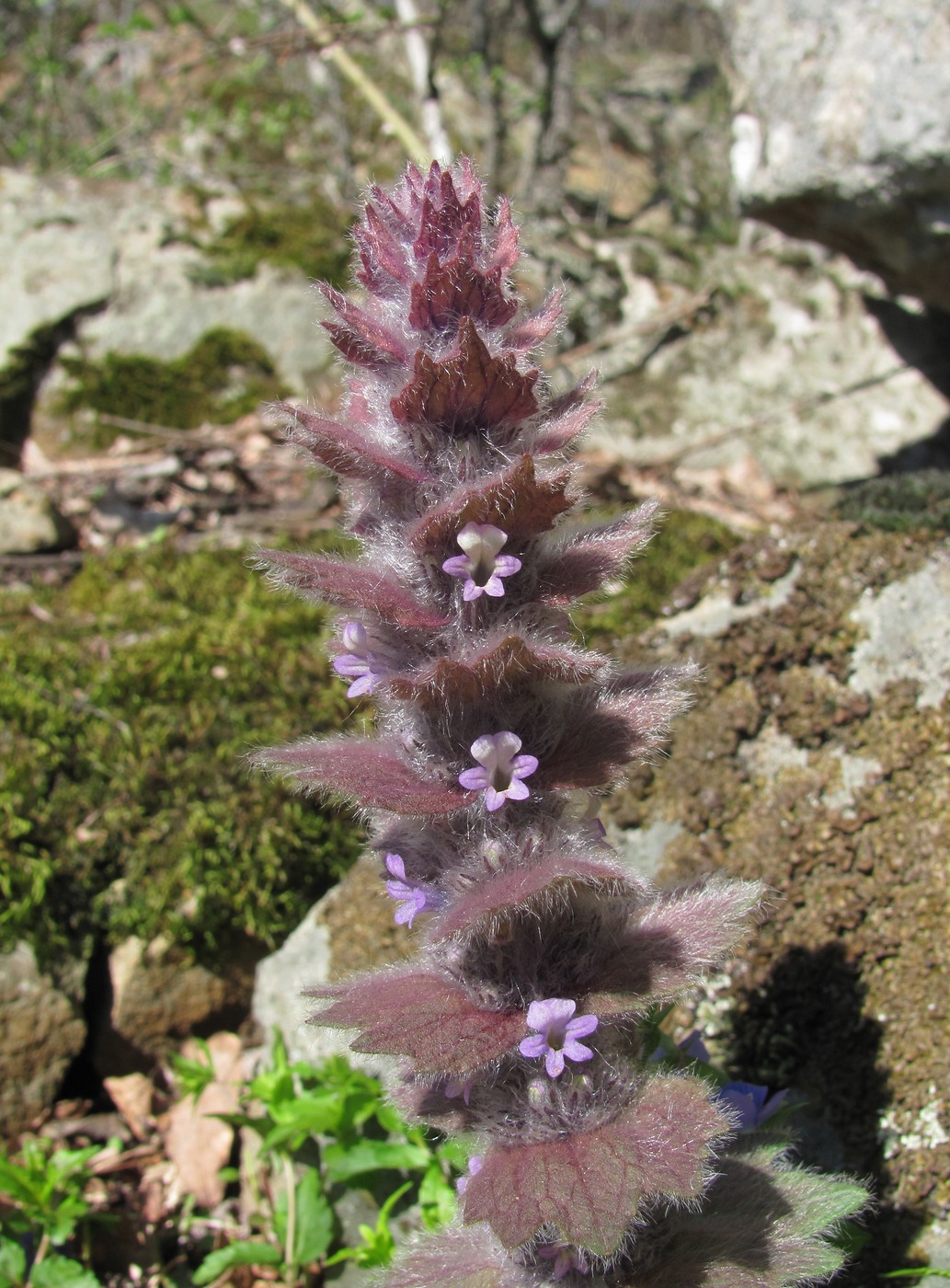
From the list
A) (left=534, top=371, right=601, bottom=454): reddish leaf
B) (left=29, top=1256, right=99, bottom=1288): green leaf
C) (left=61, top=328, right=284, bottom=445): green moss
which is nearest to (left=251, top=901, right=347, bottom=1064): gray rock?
(left=29, top=1256, right=99, bottom=1288): green leaf

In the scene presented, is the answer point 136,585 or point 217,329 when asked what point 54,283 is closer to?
point 217,329

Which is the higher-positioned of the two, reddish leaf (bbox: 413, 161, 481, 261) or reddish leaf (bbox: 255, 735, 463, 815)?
reddish leaf (bbox: 413, 161, 481, 261)

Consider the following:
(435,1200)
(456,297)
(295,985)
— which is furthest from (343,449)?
(295,985)

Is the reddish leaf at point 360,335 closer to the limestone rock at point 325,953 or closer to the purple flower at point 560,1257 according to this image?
the purple flower at point 560,1257

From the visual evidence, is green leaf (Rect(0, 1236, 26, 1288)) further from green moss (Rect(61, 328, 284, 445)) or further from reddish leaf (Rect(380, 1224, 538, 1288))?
green moss (Rect(61, 328, 284, 445))

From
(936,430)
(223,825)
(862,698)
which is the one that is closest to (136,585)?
(223,825)

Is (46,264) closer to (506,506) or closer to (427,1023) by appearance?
(506,506)
